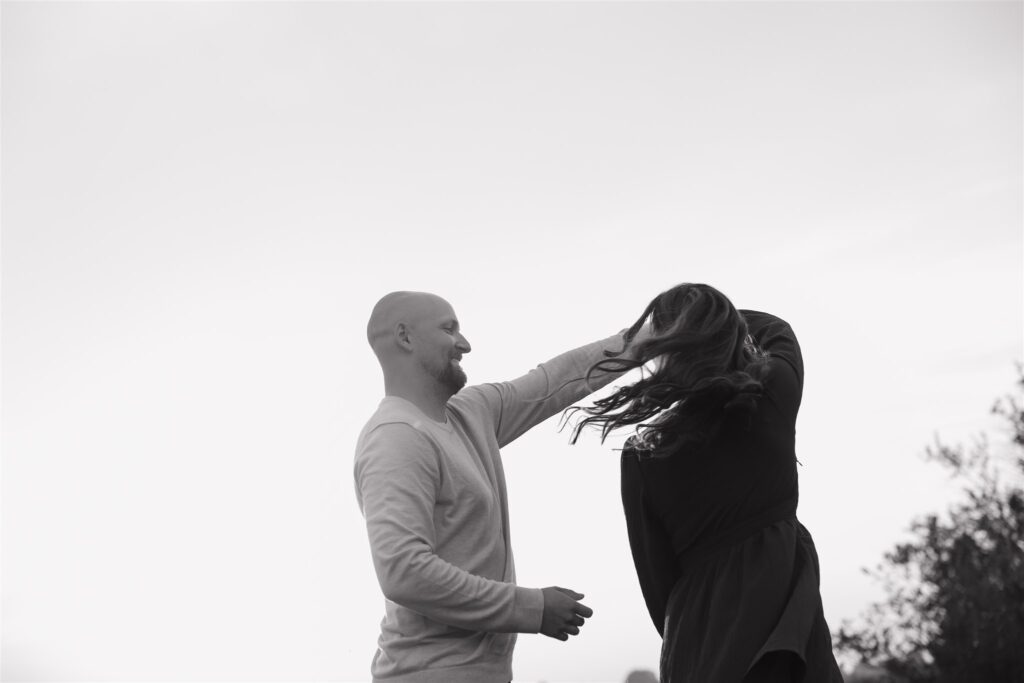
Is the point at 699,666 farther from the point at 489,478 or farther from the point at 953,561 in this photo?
the point at 953,561

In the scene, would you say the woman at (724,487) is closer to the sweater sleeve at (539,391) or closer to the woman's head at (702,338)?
Answer: the woman's head at (702,338)

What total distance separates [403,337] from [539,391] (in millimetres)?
631

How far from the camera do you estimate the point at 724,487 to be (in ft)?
10.7

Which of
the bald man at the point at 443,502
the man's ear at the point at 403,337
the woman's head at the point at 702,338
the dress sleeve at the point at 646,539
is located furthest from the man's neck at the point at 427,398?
the woman's head at the point at 702,338

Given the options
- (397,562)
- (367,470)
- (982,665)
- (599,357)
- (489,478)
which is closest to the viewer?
(397,562)

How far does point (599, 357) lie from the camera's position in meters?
4.18

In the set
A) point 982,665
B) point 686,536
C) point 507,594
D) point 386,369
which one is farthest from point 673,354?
point 982,665

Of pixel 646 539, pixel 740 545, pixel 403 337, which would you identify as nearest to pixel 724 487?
pixel 740 545

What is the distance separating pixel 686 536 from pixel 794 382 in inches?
23.3

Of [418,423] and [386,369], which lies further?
[386,369]

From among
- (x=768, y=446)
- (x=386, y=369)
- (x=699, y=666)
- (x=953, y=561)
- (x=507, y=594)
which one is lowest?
(x=699, y=666)

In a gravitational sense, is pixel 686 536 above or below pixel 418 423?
below

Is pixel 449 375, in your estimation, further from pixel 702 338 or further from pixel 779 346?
A: pixel 779 346

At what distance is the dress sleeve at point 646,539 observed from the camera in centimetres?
341
